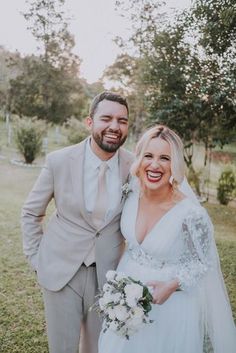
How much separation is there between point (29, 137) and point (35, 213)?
14039 mm

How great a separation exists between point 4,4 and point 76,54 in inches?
325

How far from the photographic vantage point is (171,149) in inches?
105

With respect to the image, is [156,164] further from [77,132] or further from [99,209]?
[77,132]

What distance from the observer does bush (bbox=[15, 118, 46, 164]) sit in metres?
16.4

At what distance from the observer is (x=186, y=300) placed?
271 cm

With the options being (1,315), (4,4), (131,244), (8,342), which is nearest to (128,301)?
(131,244)

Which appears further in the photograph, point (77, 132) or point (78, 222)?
point (77, 132)

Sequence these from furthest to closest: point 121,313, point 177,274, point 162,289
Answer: point 177,274
point 162,289
point 121,313

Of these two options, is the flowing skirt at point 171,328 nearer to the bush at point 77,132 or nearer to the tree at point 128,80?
the tree at point 128,80

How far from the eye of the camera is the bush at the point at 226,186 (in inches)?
536

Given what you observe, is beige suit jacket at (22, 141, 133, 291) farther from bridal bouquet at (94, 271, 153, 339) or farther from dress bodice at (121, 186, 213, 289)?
bridal bouquet at (94, 271, 153, 339)

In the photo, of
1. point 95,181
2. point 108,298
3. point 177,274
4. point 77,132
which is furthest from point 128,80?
point 108,298

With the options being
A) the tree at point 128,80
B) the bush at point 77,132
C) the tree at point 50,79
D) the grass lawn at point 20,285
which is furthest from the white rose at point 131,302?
the tree at point 50,79

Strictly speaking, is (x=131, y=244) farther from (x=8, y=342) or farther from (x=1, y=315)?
(x=1, y=315)
